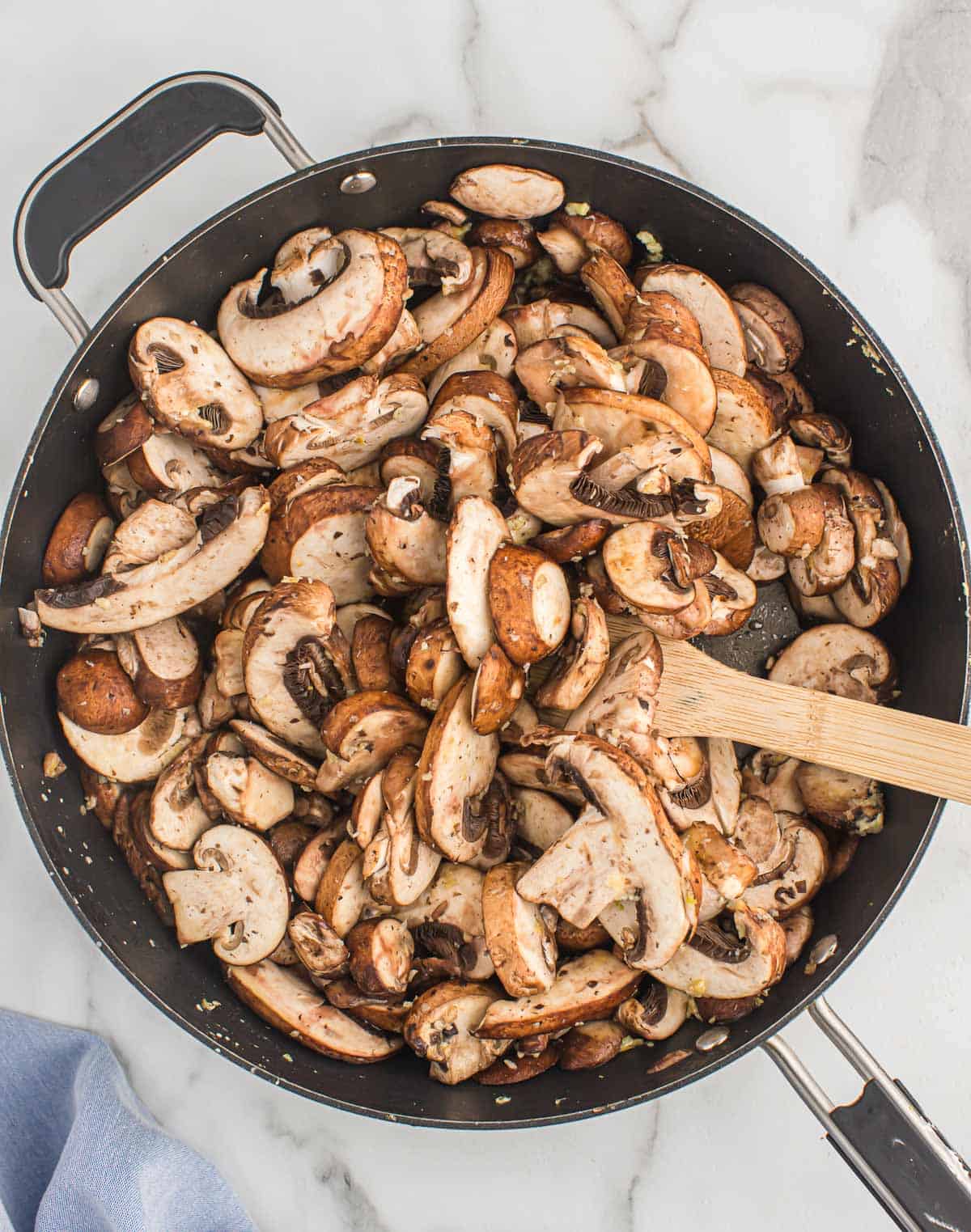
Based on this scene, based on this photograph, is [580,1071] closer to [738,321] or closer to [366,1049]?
[366,1049]

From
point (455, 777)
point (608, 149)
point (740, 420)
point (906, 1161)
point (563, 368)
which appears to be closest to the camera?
point (906, 1161)

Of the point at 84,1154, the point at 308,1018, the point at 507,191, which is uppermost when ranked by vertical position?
the point at 507,191

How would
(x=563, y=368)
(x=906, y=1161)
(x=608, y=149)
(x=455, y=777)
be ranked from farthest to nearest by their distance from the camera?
(x=608, y=149)
(x=563, y=368)
(x=455, y=777)
(x=906, y=1161)

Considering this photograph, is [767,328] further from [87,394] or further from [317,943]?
[317,943]

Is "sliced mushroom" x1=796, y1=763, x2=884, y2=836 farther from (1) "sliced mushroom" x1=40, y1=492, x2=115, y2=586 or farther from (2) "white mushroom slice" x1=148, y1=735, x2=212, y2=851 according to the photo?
(1) "sliced mushroom" x1=40, y1=492, x2=115, y2=586

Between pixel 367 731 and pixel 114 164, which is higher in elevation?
pixel 114 164

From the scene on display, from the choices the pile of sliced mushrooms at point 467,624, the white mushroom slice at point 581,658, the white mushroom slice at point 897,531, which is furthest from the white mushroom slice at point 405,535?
the white mushroom slice at point 897,531

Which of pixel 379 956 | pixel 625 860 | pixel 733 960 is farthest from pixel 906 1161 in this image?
pixel 379 956
